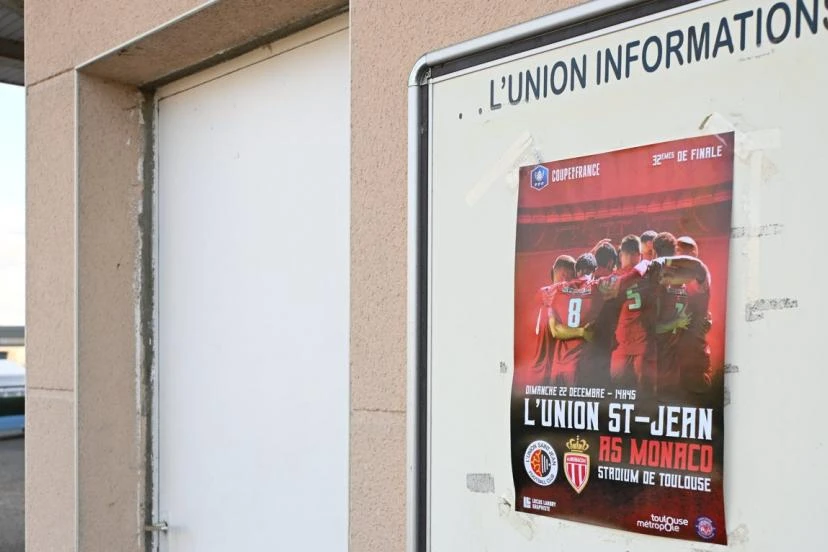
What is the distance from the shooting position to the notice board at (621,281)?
5.38 feet

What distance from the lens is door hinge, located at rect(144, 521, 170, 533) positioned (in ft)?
12.1

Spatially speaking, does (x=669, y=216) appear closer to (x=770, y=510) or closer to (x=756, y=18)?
(x=756, y=18)

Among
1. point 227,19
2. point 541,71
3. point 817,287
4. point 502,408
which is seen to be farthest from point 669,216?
point 227,19

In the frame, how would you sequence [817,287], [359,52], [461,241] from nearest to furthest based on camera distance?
[817,287], [461,241], [359,52]

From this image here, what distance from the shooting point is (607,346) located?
190cm

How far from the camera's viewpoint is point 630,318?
6.11 feet

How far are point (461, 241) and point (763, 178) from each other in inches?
29.5

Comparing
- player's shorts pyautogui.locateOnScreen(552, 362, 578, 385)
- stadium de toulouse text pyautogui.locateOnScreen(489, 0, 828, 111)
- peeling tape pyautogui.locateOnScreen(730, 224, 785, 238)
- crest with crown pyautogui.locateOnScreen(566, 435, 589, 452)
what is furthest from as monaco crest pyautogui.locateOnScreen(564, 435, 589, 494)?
stadium de toulouse text pyautogui.locateOnScreen(489, 0, 828, 111)

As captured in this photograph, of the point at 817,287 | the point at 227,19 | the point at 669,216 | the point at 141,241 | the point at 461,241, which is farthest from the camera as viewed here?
the point at 141,241

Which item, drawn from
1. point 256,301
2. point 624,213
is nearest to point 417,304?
point 624,213

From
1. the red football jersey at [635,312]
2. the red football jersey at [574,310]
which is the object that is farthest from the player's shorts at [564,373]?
the red football jersey at [635,312]

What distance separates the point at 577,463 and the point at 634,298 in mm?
374

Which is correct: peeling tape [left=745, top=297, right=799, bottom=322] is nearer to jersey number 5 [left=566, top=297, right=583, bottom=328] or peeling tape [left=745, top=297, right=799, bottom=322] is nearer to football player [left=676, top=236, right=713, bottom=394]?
football player [left=676, top=236, right=713, bottom=394]

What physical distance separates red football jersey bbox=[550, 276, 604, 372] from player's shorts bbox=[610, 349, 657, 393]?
0.28ft
